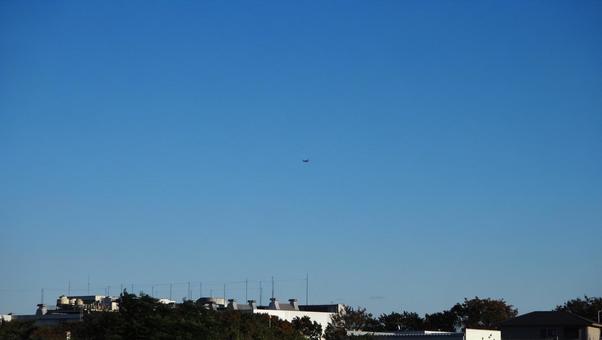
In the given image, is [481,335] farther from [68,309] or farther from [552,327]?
[68,309]

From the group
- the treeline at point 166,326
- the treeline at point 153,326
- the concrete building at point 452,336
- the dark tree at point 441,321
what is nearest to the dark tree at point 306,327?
the treeline at point 166,326

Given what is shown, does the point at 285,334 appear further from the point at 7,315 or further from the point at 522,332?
the point at 7,315

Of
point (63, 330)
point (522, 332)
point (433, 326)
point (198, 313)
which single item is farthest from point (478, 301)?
point (198, 313)

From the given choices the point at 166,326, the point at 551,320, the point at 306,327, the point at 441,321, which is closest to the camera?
the point at 166,326

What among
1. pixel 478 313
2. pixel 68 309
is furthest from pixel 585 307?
pixel 68 309

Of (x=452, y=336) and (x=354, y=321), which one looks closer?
(x=452, y=336)
